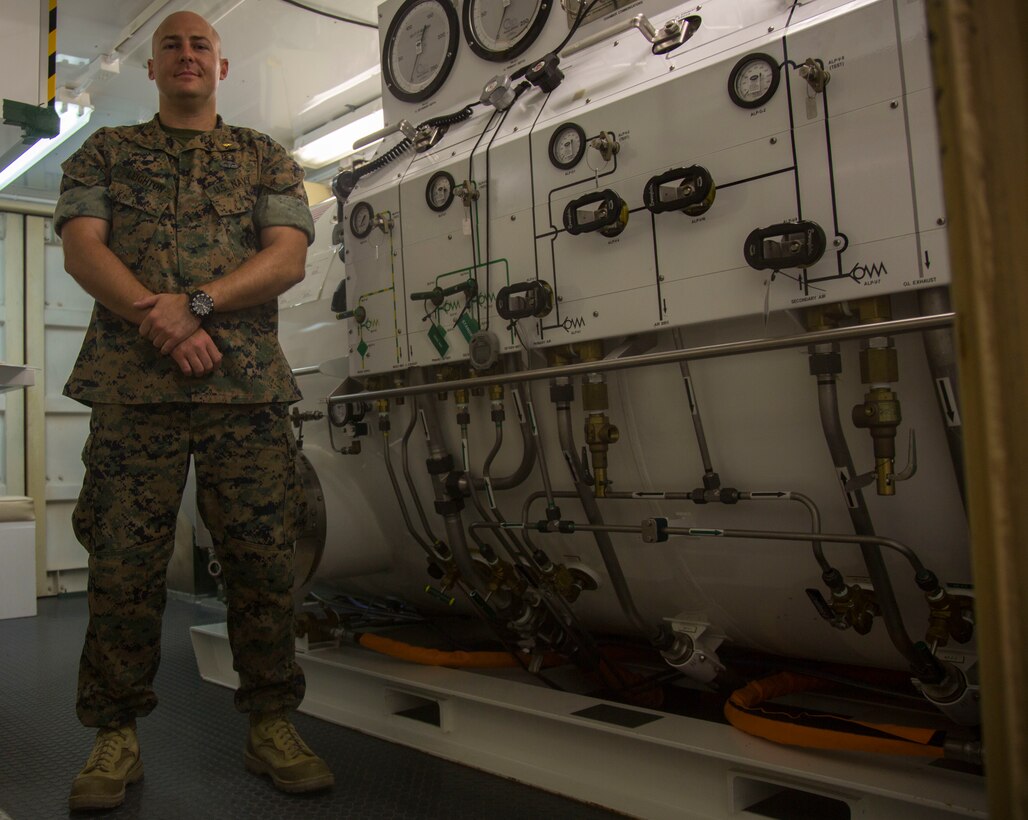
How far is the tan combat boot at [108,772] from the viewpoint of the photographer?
68.5 inches

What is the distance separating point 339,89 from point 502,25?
72.2 inches

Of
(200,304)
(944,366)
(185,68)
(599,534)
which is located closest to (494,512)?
(599,534)

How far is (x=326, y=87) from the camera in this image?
3957 mm

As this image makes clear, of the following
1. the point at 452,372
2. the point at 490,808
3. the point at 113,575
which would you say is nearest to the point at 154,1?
the point at 452,372

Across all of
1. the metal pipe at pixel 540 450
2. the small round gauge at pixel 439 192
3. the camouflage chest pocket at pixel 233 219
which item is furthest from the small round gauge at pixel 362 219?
the metal pipe at pixel 540 450

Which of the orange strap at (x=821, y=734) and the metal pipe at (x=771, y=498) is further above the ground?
the metal pipe at (x=771, y=498)

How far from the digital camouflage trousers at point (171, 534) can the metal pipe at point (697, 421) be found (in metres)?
0.94

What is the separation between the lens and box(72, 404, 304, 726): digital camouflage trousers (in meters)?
1.84

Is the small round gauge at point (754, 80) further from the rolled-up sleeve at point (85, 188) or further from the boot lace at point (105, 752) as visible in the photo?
the boot lace at point (105, 752)

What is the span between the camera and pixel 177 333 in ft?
5.96

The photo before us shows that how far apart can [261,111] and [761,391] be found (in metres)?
3.37

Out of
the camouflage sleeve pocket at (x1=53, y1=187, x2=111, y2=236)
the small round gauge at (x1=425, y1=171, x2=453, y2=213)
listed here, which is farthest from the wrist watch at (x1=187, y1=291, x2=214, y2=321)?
the small round gauge at (x1=425, y1=171, x2=453, y2=213)

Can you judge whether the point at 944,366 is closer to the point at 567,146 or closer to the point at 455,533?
the point at 567,146

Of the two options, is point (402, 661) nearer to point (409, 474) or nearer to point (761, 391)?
point (409, 474)
